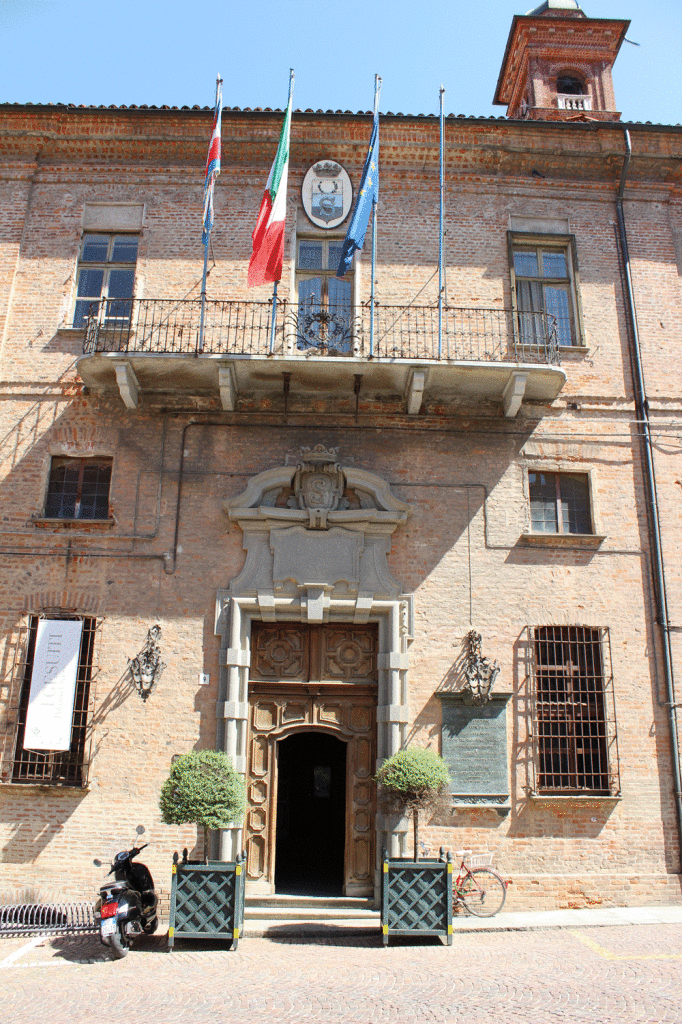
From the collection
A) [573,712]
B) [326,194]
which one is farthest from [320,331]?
[573,712]

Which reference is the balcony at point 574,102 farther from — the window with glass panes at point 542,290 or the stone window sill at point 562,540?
the stone window sill at point 562,540

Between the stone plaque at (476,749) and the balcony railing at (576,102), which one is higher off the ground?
the balcony railing at (576,102)

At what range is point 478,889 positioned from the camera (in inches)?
382

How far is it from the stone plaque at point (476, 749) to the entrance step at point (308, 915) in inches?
68.7

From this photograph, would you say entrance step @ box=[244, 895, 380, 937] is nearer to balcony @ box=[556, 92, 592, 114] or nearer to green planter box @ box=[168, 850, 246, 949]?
green planter box @ box=[168, 850, 246, 949]

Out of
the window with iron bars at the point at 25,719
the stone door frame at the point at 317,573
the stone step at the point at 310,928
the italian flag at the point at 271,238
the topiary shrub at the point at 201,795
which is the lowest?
the stone step at the point at 310,928

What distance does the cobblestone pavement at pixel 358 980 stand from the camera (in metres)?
6.35

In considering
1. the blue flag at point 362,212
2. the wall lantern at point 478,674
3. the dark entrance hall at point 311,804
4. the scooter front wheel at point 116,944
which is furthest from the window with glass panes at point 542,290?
the scooter front wheel at point 116,944

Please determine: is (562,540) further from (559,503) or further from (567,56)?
(567,56)

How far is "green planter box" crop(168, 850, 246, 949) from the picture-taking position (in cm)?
822

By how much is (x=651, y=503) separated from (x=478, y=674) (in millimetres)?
3524

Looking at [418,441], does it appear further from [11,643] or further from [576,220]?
[11,643]

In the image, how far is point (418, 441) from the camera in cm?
1134

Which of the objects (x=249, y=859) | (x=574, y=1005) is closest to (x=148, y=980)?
(x=249, y=859)
